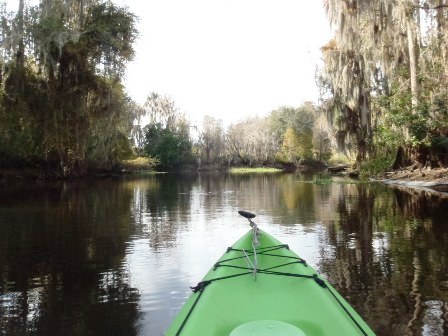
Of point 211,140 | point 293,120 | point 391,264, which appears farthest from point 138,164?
point 391,264

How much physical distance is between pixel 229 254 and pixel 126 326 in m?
1.20

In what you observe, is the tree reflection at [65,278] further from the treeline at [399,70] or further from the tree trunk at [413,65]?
the tree trunk at [413,65]

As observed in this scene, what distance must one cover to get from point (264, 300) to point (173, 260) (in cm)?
370

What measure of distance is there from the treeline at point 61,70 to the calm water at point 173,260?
12.5 metres

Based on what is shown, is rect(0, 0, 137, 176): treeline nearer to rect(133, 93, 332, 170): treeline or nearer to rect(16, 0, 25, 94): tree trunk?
rect(16, 0, 25, 94): tree trunk

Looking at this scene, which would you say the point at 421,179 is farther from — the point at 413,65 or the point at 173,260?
the point at 173,260

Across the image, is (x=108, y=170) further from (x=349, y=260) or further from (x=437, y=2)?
(x=349, y=260)

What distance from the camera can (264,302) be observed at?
11.7 feet

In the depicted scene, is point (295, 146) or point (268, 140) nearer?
point (295, 146)

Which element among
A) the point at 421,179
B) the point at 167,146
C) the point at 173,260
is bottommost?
the point at 173,260

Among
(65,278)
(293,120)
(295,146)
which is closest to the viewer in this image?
(65,278)

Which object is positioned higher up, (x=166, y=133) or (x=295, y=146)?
(x=166, y=133)

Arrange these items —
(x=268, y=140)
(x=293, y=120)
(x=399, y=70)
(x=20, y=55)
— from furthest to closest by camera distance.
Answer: (x=293, y=120), (x=268, y=140), (x=20, y=55), (x=399, y=70)

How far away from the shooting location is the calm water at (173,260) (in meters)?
4.43
